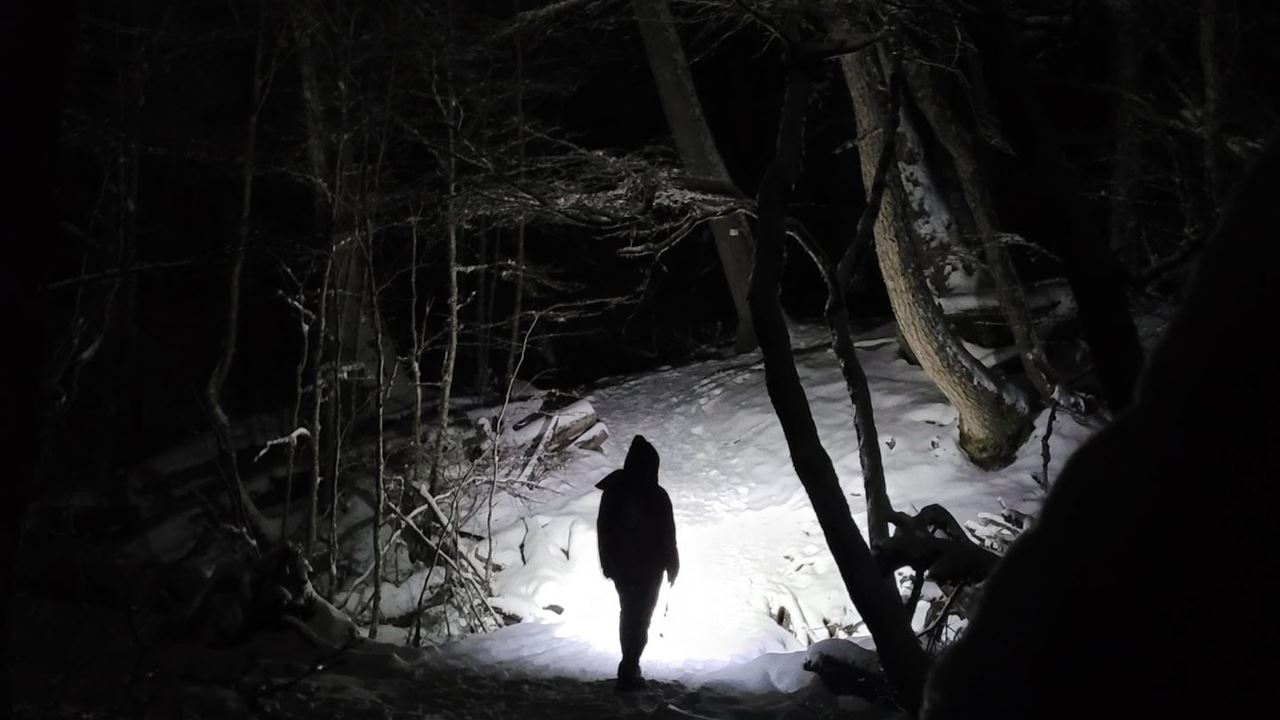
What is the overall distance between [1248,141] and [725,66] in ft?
39.9

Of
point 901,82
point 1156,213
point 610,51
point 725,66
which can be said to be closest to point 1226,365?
point 901,82

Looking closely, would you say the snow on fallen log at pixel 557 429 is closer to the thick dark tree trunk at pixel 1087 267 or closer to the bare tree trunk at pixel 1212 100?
the bare tree trunk at pixel 1212 100

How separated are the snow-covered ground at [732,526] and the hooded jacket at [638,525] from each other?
1.13m

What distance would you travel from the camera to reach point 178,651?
5.53 meters

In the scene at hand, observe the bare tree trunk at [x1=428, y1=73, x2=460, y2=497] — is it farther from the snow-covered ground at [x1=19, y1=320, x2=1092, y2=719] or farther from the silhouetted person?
the silhouetted person

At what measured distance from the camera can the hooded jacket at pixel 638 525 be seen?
239 inches

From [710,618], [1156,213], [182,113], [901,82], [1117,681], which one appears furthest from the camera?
[1156,213]

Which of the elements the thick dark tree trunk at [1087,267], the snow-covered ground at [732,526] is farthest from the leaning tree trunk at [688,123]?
the thick dark tree trunk at [1087,267]

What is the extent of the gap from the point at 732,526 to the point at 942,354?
11.4 feet

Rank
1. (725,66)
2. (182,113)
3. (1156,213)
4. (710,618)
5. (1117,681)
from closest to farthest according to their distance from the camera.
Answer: (1117,681)
(710,618)
(182,113)
(1156,213)
(725,66)

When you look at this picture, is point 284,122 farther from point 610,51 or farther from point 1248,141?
point 1248,141

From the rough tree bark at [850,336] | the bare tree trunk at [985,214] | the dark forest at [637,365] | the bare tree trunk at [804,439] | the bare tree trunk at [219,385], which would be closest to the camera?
the dark forest at [637,365]

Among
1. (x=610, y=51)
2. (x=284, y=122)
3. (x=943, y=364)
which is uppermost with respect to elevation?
(x=610, y=51)

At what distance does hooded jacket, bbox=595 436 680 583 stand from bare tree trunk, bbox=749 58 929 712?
1822mm
